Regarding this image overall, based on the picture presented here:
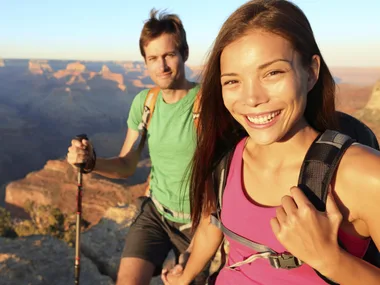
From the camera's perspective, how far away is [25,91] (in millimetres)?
140625

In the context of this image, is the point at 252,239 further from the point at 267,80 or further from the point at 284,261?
the point at 267,80

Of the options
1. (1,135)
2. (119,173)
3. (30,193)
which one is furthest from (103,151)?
Answer: (119,173)

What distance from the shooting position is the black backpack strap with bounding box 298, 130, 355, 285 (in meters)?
1.26

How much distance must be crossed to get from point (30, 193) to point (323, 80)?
44.6 metres

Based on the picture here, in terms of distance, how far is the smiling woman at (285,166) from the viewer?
1213 millimetres

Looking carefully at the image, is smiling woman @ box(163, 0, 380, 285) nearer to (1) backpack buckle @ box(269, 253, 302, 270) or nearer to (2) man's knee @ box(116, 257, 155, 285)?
(1) backpack buckle @ box(269, 253, 302, 270)

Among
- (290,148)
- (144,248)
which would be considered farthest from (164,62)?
(290,148)

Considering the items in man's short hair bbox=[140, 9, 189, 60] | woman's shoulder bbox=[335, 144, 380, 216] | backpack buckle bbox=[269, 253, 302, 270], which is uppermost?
man's short hair bbox=[140, 9, 189, 60]

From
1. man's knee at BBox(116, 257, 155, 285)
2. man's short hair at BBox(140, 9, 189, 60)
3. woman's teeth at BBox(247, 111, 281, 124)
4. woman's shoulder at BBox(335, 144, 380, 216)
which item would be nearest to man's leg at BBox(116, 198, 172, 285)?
man's knee at BBox(116, 257, 155, 285)

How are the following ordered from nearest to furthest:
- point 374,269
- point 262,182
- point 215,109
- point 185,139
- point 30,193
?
1. point 374,269
2. point 262,182
3. point 215,109
4. point 185,139
5. point 30,193

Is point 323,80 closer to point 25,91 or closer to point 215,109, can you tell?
point 215,109

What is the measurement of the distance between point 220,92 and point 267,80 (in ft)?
1.62

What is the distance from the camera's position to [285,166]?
1583 mm

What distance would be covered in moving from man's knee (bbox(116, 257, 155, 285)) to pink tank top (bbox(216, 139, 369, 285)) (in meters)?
1.10
